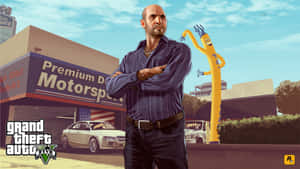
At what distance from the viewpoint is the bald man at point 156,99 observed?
6.28 ft

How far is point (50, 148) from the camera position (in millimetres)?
7551

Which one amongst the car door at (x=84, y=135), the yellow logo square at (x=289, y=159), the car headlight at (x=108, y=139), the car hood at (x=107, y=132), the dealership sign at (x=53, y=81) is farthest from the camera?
the dealership sign at (x=53, y=81)

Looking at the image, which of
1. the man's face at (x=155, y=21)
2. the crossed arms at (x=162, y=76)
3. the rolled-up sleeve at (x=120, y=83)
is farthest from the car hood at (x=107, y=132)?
the man's face at (x=155, y=21)

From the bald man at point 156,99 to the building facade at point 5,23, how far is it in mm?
191708

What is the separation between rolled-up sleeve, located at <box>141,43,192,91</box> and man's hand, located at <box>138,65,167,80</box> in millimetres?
32

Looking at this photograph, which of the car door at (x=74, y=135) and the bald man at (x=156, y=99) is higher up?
the bald man at (x=156, y=99)

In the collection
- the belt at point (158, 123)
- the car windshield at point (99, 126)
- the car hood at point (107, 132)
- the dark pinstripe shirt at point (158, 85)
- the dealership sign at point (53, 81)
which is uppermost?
the dealership sign at point (53, 81)

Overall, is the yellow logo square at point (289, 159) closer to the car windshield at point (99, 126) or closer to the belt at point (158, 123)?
the belt at point (158, 123)

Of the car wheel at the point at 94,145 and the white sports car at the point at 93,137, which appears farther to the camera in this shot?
the car wheel at the point at 94,145

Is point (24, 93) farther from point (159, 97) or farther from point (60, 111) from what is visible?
point (159, 97)

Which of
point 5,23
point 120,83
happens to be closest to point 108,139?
point 120,83

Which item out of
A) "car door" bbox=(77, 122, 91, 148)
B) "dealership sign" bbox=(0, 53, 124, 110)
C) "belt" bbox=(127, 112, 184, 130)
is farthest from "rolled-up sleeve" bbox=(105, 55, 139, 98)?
"dealership sign" bbox=(0, 53, 124, 110)

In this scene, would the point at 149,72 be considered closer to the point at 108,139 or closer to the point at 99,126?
the point at 108,139

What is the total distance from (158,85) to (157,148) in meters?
0.46
